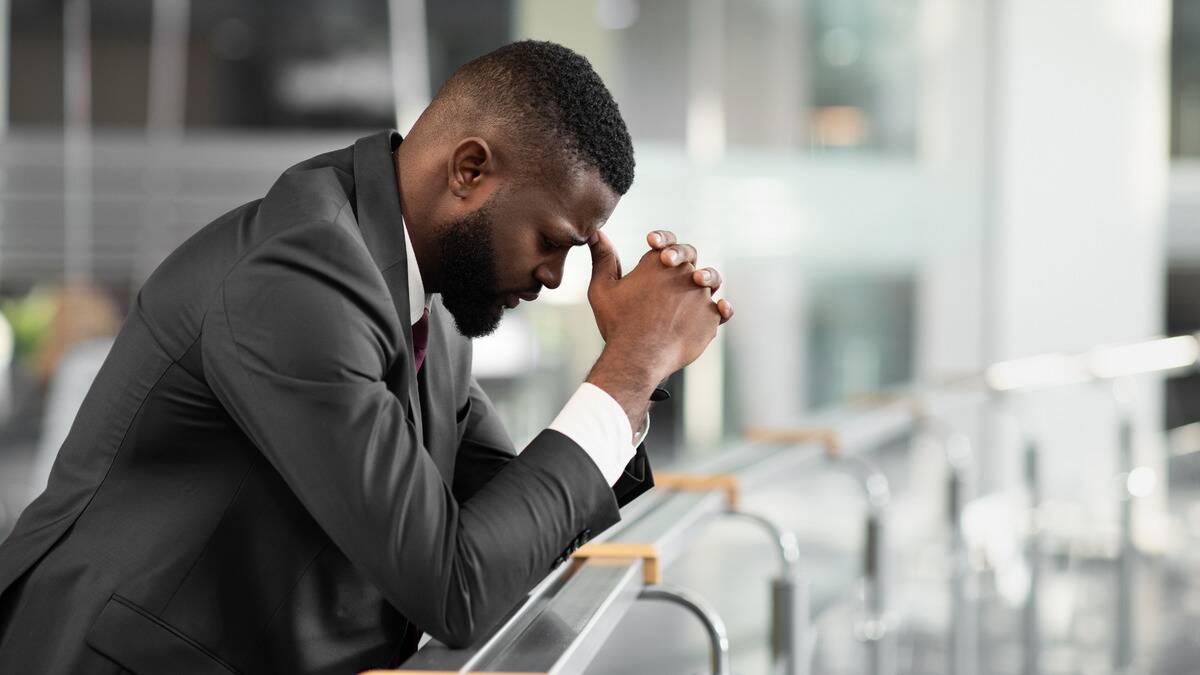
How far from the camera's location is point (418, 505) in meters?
1.07

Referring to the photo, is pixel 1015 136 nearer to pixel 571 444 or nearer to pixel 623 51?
pixel 623 51

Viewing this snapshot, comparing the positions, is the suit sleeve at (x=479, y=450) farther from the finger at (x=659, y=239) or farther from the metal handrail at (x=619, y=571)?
the finger at (x=659, y=239)

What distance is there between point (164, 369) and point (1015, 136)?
600cm

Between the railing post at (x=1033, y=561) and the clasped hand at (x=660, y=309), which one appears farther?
the railing post at (x=1033, y=561)

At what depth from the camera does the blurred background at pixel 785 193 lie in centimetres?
485

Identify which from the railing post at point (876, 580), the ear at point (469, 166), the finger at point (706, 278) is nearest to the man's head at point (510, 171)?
the ear at point (469, 166)

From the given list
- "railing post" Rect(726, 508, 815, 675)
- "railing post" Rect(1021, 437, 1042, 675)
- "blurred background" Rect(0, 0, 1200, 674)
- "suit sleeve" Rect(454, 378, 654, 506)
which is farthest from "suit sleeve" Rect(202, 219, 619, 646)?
"blurred background" Rect(0, 0, 1200, 674)

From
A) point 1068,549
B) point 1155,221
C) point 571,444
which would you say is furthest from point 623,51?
point 571,444

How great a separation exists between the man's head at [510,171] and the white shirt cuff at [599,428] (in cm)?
16

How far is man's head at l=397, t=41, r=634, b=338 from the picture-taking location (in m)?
1.26

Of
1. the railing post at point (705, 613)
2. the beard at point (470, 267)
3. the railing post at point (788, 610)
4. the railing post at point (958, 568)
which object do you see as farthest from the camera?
the railing post at point (958, 568)

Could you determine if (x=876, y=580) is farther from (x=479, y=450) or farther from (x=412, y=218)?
(x=412, y=218)

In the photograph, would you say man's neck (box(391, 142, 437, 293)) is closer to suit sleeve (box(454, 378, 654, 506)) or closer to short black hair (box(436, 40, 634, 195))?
short black hair (box(436, 40, 634, 195))

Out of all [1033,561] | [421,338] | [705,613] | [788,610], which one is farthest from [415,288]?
[1033,561]
